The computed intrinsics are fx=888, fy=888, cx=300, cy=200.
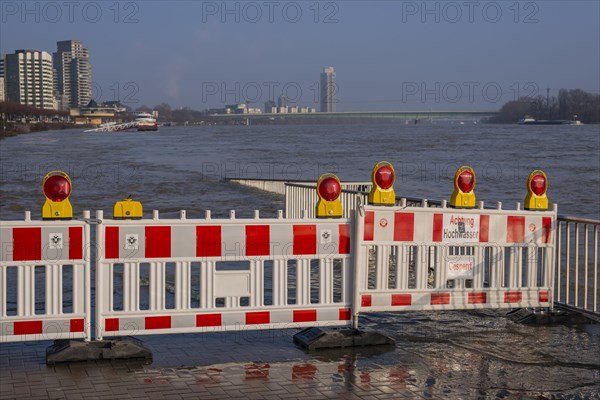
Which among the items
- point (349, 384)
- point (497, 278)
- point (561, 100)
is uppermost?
point (561, 100)

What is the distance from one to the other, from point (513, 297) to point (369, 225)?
5.94ft

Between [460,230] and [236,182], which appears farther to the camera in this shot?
A: [236,182]

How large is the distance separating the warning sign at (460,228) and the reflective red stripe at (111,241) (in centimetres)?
304

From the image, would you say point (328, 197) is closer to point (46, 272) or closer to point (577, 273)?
point (46, 272)

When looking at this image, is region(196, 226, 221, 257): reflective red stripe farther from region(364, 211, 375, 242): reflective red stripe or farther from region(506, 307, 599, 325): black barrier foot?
region(506, 307, 599, 325): black barrier foot

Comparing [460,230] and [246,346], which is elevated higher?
[460,230]

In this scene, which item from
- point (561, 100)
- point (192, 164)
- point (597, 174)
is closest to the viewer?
point (597, 174)

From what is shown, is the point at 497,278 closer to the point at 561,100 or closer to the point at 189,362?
the point at 189,362

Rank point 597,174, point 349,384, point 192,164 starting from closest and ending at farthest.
Answer: point 349,384 → point 597,174 → point 192,164

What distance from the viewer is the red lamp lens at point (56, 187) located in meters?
7.08

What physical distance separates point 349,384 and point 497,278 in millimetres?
2578

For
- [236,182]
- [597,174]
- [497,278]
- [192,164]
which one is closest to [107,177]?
[236,182]

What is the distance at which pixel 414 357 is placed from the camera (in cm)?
755

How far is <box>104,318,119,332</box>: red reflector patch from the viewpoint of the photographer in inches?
285
